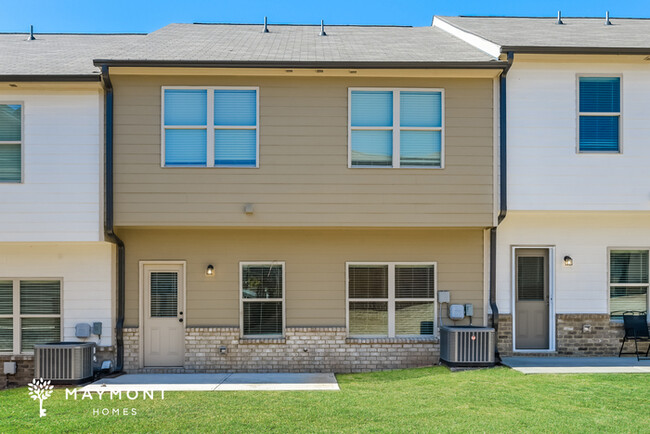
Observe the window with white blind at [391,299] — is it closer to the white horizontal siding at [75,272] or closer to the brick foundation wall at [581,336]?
the brick foundation wall at [581,336]

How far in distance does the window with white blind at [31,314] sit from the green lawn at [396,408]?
4.33ft

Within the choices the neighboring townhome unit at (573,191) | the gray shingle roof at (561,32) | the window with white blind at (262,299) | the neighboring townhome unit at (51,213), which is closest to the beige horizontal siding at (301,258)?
the window with white blind at (262,299)

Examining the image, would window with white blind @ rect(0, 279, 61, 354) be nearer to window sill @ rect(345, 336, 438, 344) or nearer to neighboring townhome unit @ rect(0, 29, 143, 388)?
neighboring townhome unit @ rect(0, 29, 143, 388)

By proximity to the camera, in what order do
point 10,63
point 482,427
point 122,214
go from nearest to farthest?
point 482,427 < point 122,214 < point 10,63

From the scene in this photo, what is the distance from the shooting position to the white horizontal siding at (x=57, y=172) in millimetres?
8750

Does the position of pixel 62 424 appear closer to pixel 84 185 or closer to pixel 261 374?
pixel 261 374

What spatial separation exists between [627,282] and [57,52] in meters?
12.4

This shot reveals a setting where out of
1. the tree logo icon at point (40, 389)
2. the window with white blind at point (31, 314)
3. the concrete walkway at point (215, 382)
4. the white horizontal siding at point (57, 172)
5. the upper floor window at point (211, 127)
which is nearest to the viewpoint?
the tree logo icon at point (40, 389)

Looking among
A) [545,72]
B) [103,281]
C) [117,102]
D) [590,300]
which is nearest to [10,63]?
[117,102]

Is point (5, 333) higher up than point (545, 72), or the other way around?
point (545, 72)

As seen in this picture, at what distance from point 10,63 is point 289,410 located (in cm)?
817

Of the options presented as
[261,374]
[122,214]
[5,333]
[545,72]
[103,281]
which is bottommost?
[261,374]

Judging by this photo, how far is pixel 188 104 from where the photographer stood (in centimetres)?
901

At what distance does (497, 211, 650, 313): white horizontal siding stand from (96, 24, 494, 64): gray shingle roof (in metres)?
3.28
